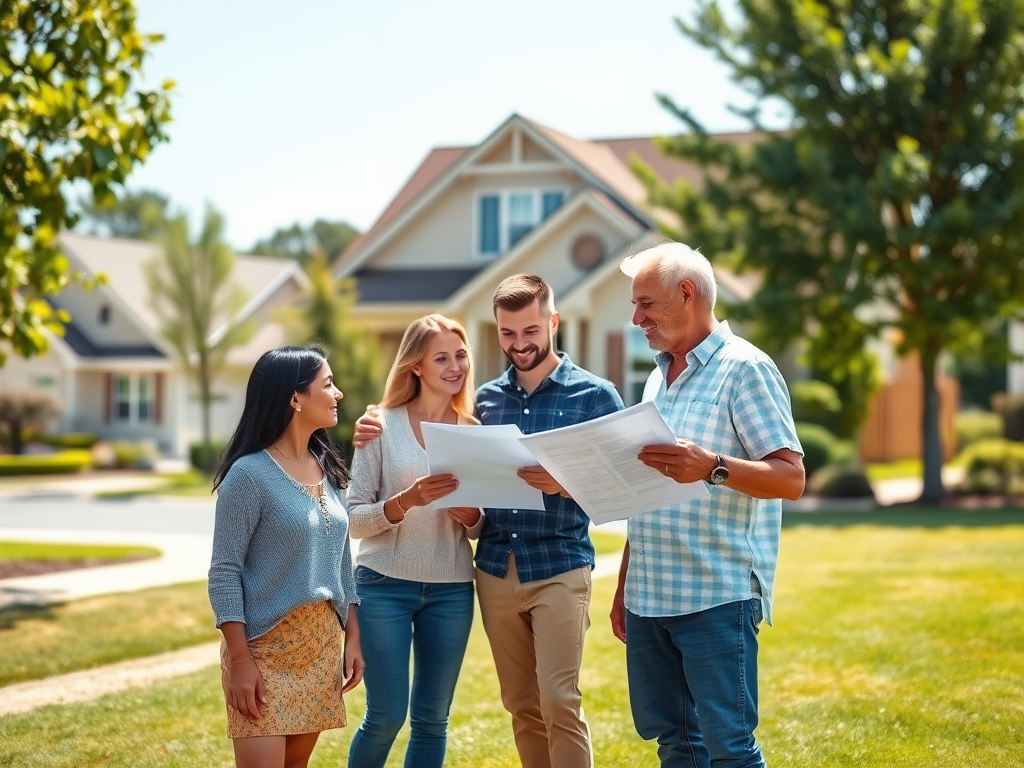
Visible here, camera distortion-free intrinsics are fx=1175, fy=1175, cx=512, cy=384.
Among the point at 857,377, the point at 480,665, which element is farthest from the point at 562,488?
the point at 857,377

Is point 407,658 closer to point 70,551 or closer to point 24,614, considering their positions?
point 24,614

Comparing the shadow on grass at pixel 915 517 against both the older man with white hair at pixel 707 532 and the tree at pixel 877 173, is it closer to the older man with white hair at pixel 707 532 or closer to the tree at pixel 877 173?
the tree at pixel 877 173

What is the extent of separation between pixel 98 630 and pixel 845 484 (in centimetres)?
1566

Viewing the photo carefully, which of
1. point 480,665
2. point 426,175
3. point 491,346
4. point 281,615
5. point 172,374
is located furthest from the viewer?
point 172,374

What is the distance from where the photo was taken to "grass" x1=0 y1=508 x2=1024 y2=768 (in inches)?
239

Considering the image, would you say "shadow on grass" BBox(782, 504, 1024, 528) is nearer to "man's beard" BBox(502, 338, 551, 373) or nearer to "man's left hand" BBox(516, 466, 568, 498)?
"man's beard" BBox(502, 338, 551, 373)

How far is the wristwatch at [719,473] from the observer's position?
151 inches

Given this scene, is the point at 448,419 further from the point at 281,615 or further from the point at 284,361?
the point at 281,615

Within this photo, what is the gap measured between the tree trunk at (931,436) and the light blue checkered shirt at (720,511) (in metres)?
18.0

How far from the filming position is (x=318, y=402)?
4.40m

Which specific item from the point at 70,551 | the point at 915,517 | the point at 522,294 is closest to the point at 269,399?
the point at 522,294

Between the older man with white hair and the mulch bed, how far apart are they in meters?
10.2

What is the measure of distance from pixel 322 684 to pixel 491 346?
2413 centimetres

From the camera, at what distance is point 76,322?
40188 millimetres
